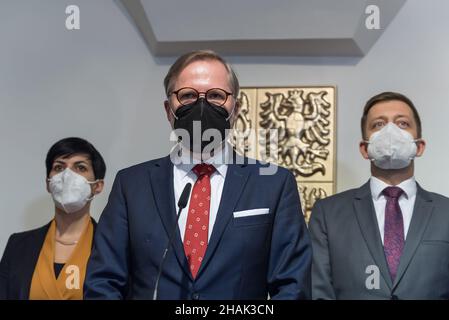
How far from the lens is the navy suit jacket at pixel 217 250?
1.89m

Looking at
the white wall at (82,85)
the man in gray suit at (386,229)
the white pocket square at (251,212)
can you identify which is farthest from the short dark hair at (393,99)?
the white pocket square at (251,212)

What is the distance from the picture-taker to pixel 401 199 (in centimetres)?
297

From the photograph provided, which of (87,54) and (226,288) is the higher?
(87,54)

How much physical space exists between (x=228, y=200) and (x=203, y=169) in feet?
0.48

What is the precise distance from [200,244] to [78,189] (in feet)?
4.61

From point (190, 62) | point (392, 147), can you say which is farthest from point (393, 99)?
point (190, 62)

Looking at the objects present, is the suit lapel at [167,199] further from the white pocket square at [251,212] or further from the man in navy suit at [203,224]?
the white pocket square at [251,212]

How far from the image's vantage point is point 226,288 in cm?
191

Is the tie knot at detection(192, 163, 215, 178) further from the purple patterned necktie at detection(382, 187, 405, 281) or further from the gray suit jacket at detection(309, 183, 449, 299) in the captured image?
the purple patterned necktie at detection(382, 187, 405, 281)

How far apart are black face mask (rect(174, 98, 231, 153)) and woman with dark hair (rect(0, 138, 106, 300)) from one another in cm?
131

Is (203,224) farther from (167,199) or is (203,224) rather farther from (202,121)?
(202,121)

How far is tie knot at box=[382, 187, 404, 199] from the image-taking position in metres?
2.96

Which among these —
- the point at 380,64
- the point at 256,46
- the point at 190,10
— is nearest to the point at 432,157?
the point at 380,64
